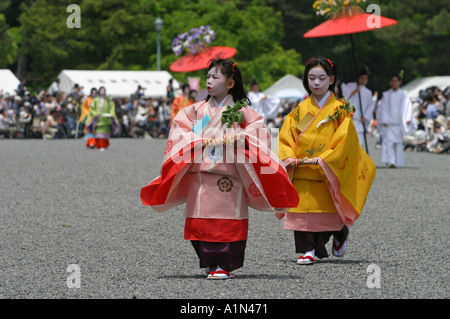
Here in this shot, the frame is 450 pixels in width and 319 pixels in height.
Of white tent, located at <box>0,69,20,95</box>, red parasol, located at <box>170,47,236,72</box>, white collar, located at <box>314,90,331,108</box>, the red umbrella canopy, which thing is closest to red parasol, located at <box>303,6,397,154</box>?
the red umbrella canopy

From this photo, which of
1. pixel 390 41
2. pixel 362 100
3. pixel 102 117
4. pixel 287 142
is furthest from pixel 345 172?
pixel 390 41

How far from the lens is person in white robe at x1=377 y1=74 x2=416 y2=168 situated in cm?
1572

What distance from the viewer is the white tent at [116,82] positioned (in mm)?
34625

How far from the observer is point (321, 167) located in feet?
20.9

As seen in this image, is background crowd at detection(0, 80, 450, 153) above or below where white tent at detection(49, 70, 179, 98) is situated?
below

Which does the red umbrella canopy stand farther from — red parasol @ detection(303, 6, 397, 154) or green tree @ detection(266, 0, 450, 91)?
green tree @ detection(266, 0, 450, 91)

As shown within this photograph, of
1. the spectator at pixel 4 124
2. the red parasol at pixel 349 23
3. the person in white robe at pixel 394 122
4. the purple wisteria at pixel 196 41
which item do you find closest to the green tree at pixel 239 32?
the spectator at pixel 4 124

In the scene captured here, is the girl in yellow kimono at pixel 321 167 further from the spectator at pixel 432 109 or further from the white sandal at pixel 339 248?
the spectator at pixel 432 109

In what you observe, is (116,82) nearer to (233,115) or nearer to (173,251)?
(173,251)

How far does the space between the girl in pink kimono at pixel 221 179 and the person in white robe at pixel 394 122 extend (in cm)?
1011

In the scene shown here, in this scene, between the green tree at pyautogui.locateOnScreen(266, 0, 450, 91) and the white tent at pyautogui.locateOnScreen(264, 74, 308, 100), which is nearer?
the white tent at pyautogui.locateOnScreen(264, 74, 308, 100)

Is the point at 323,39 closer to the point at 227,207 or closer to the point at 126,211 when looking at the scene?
the point at 126,211

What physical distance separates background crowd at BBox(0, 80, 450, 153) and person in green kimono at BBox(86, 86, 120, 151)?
1.90 m

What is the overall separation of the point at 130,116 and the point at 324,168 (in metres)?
25.6
